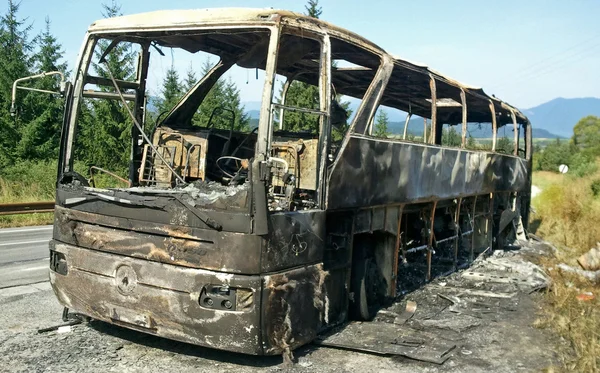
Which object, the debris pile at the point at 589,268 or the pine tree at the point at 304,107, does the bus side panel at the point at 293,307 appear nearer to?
the pine tree at the point at 304,107

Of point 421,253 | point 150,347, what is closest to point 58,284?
point 150,347

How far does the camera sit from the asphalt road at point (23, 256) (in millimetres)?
7910

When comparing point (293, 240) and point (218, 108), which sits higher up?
point (218, 108)

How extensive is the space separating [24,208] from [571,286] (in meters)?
14.1

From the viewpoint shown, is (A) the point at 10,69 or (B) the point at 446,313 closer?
(B) the point at 446,313

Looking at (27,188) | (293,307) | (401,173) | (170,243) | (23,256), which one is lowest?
(23,256)

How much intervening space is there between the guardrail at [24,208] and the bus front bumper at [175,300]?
39.7 feet

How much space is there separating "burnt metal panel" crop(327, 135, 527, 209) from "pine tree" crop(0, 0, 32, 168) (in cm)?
2259

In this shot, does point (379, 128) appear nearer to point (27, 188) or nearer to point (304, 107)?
point (304, 107)

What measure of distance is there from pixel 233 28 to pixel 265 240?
1792 millimetres

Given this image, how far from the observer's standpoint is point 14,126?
2733 centimetres

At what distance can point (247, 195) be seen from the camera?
4.39 m

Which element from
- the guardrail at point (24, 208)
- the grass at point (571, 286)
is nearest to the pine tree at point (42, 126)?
the guardrail at point (24, 208)

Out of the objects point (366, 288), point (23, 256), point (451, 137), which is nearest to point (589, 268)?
point (451, 137)
